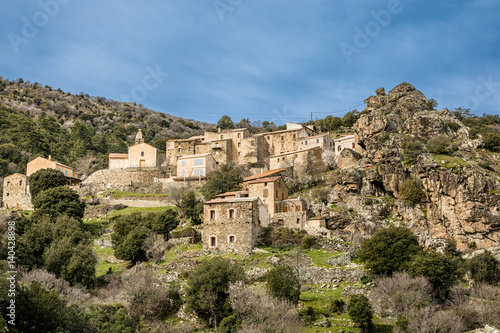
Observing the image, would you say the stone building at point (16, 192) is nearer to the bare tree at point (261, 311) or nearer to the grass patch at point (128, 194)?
the grass patch at point (128, 194)

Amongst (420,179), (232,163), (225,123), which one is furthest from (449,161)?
(225,123)

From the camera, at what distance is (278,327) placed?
34.7 metres

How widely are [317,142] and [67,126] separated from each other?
80718 millimetres

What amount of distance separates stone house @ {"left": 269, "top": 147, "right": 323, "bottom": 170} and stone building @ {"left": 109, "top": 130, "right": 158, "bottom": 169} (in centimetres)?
1913

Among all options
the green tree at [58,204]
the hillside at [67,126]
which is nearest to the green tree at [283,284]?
the green tree at [58,204]

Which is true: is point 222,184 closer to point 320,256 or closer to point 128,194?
point 128,194

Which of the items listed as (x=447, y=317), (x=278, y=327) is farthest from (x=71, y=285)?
(x=447, y=317)

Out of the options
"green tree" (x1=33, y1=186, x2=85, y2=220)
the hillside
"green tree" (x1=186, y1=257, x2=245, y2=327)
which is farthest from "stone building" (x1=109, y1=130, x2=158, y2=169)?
"green tree" (x1=186, y1=257, x2=245, y2=327)

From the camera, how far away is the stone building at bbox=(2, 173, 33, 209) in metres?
73.4

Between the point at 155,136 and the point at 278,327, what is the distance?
372 feet

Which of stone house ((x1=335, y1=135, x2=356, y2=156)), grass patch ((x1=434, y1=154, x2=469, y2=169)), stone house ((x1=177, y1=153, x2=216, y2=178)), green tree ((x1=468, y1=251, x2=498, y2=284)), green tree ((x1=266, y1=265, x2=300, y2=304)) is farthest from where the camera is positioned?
stone house ((x1=335, y1=135, x2=356, y2=156))

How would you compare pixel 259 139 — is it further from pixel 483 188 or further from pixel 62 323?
pixel 62 323

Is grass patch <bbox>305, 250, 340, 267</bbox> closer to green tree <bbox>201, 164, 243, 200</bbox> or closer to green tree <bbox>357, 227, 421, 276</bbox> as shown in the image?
green tree <bbox>357, 227, 421, 276</bbox>

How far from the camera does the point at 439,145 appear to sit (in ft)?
210
